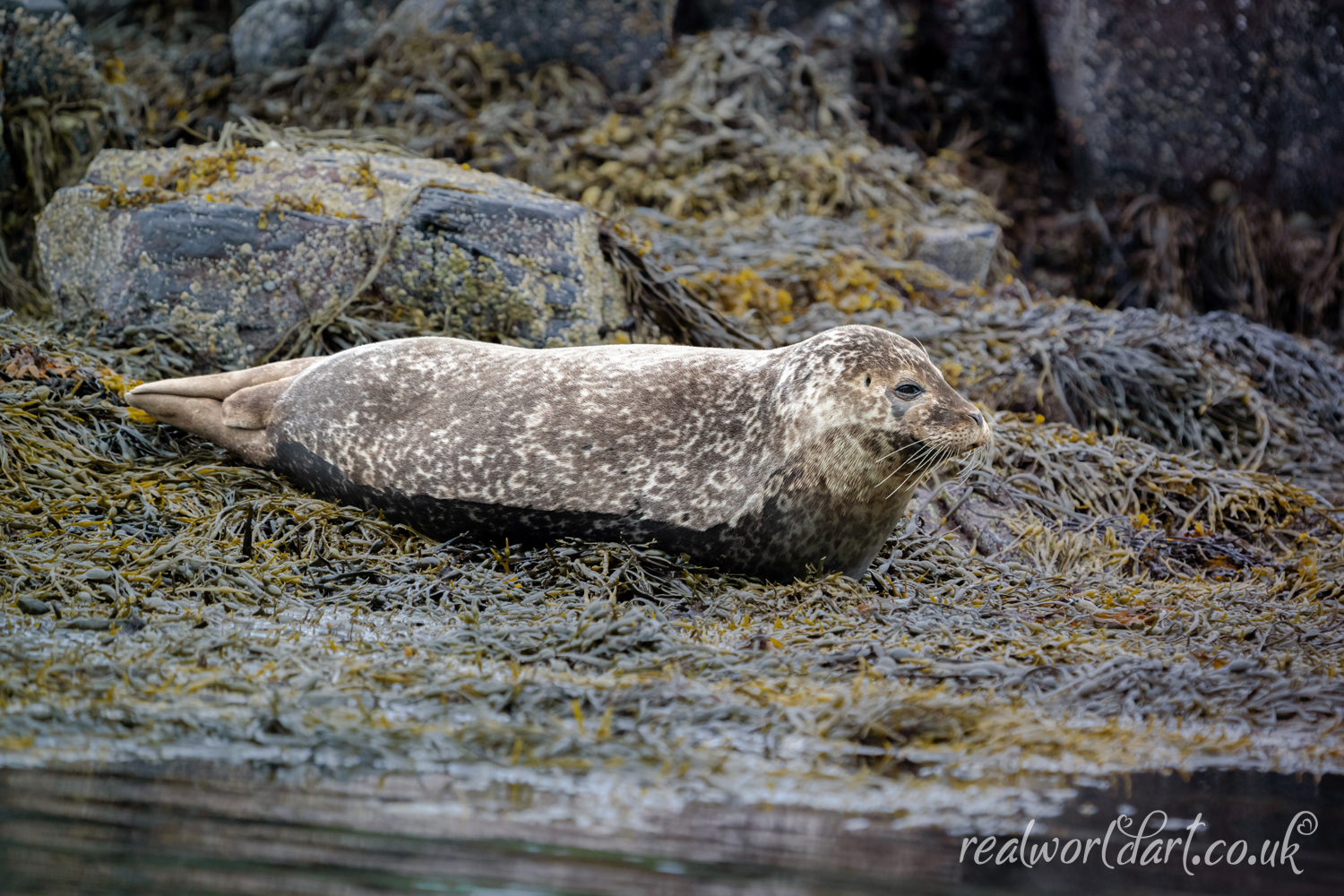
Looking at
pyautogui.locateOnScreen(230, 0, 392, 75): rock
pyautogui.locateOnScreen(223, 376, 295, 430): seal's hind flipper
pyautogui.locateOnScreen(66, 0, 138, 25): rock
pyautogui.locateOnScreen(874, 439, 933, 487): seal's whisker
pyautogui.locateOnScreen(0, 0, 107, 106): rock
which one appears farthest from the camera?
pyautogui.locateOnScreen(66, 0, 138, 25): rock

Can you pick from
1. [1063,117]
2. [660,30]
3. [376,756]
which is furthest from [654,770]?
[1063,117]

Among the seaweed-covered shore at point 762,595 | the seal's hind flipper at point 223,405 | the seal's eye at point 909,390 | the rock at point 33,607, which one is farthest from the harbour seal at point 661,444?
the rock at point 33,607

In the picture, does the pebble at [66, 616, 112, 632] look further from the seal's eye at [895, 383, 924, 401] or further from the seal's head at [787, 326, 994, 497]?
the seal's eye at [895, 383, 924, 401]

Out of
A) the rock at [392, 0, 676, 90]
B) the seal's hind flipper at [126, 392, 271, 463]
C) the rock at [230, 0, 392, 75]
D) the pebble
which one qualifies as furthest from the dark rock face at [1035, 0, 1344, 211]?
the pebble

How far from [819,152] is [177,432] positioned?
17.0ft

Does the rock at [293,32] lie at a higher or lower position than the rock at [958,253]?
higher

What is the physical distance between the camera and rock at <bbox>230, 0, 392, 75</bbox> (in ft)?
27.8

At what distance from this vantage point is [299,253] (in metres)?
5.52

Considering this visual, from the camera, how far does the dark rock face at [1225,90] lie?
9266mm

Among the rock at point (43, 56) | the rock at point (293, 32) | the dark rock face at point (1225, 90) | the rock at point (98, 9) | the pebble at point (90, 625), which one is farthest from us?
the rock at point (98, 9)

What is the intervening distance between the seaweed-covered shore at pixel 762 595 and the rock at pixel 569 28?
1.21 meters

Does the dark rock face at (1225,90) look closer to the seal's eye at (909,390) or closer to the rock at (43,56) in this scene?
the seal's eye at (909,390)

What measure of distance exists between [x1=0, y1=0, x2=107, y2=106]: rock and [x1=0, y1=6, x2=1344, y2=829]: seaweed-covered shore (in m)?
1.08

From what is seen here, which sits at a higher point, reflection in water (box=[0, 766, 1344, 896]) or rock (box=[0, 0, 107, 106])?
rock (box=[0, 0, 107, 106])
